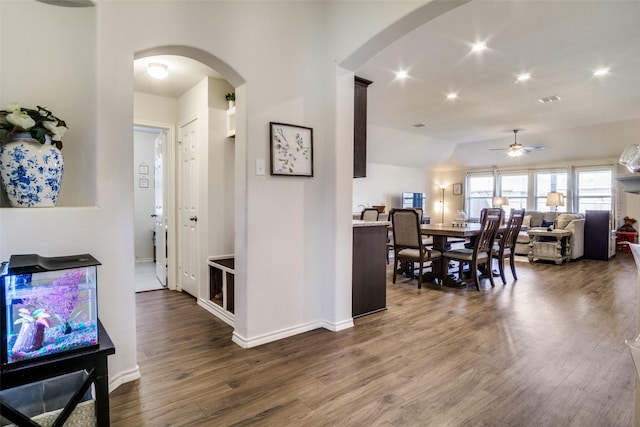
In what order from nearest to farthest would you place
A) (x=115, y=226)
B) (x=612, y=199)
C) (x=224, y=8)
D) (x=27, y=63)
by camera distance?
1. (x=27, y=63)
2. (x=115, y=226)
3. (x=224, y=8)
4. (x=612, y=199)

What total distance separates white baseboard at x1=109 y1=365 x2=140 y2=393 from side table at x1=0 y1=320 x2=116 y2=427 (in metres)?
0.62

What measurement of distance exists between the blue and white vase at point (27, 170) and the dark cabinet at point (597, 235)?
8.47 meters

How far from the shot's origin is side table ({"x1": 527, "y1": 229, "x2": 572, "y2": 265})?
614 cm

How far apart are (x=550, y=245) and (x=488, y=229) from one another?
116 inches

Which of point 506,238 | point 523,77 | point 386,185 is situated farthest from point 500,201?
point 523,77

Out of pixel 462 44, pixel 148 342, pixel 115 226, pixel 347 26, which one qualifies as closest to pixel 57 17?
pixel 115 226

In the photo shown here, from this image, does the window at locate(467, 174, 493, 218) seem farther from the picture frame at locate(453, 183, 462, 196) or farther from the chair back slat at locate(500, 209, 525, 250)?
the chair back slat at locate(500, 209, 525, 250)

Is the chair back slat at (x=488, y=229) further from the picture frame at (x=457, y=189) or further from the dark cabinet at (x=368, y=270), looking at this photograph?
the picture frame at (x=457, y=189)

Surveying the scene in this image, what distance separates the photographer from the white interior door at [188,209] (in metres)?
3.82

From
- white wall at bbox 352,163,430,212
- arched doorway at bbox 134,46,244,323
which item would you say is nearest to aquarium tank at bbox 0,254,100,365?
arched doorway at bbox 134,46,244,323

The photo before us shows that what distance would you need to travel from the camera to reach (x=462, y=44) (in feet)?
11.4

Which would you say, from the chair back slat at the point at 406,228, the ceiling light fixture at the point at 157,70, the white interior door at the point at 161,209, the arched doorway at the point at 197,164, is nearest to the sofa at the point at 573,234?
Answer: the chair back slat at the point at 406,228

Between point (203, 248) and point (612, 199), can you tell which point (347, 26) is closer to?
point (203, 248)

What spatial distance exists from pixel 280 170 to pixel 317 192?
1.33 feet
